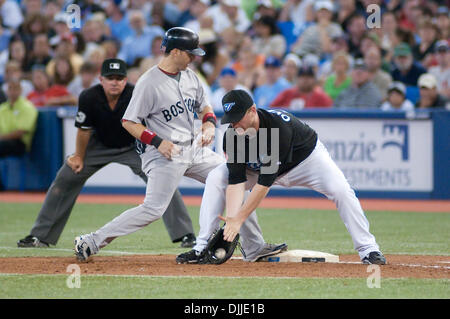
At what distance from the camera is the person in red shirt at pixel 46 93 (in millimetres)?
15836

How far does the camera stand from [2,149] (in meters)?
15.2

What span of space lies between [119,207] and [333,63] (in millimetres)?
4890

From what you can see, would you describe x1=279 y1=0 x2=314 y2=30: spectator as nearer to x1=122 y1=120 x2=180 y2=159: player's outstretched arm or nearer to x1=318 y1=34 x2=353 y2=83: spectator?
x1=318 y1=34 x2=353 y2=83: spectator

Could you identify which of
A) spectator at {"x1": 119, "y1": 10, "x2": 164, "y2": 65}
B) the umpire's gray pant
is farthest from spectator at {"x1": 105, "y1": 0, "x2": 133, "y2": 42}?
the umpire's gray pant

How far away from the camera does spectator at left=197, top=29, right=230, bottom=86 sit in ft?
53.9

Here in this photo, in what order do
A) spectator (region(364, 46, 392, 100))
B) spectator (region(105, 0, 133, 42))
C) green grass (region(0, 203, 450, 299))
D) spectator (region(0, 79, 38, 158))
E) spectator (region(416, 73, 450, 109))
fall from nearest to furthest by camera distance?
green grass (region(0, 203, 450, 299)), spectator (region(416, 73, 450, 109)), spectator (region(364, 46, 392, 100)), spectator (region(0, 79, 38, 158)), spectator (region(105, 0, 133, 42))

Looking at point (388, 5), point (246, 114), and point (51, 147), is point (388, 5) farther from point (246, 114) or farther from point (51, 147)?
point (246, 114)

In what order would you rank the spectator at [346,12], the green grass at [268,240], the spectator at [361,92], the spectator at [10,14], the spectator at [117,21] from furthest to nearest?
the spectator at [10,14]
the spectator at [117,21]
the spectator at [346,12]
the spectator at [361,92]
the green grass at [268,240]

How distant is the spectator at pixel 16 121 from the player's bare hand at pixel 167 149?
845 cm

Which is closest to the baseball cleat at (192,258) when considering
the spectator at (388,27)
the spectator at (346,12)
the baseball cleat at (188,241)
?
the baseball cleat at (188,241)

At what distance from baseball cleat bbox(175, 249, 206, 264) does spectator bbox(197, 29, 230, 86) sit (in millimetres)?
9076

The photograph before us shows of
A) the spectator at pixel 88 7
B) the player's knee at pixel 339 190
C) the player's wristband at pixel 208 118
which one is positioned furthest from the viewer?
the spectator at pixel 88 7

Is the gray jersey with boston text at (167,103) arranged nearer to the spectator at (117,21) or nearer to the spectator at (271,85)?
the spectator at (271,85)

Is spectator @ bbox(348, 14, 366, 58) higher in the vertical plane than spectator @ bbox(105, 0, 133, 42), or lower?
lower
